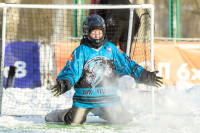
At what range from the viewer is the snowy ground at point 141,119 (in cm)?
417

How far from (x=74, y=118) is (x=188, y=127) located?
1.37 metres

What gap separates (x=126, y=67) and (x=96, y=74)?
1.27 ft

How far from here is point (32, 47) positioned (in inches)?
358

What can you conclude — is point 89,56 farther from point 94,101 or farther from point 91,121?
point 91,121

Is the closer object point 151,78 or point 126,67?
point 151,78

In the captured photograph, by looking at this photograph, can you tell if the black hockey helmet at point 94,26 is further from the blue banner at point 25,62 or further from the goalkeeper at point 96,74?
the blue banner at point 25,62

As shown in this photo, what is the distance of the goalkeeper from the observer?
14.5 feet

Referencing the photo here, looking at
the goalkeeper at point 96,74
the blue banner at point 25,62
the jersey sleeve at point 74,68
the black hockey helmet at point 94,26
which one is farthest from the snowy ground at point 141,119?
the blue banner at point 25,62

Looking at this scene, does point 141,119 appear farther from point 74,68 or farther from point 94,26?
point 94,26

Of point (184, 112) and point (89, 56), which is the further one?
point (184, 112)

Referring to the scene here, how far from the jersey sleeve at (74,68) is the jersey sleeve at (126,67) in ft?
1.51

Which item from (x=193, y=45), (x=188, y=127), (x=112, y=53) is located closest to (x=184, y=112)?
(x=188, y=127)

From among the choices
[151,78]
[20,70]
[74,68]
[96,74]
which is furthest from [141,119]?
[20,70]

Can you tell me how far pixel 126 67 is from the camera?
4.54 m
